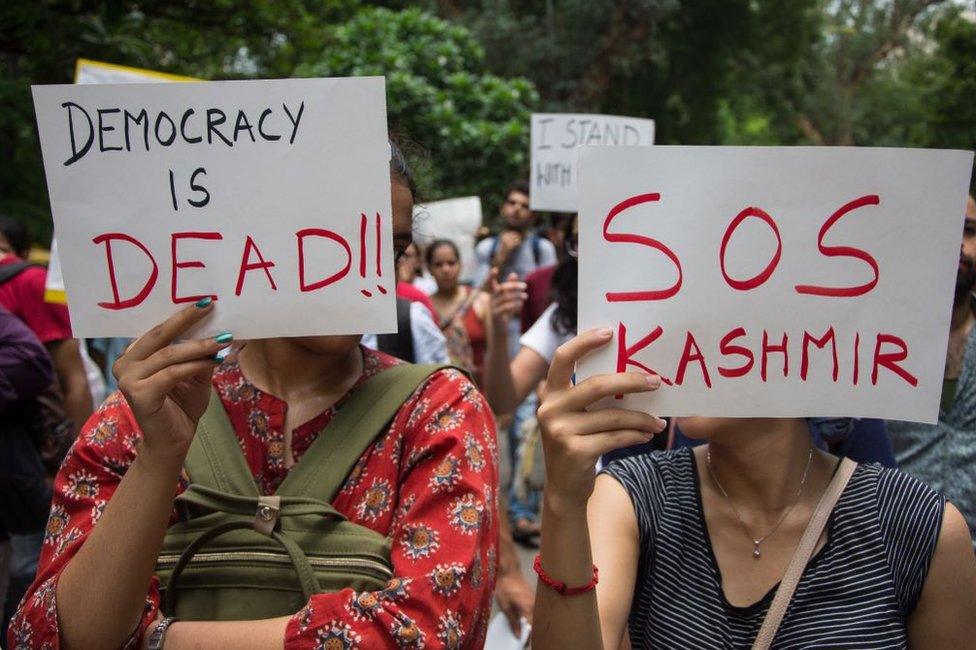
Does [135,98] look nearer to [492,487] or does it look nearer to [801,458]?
[492,487]

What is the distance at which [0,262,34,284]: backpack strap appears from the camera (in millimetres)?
4008

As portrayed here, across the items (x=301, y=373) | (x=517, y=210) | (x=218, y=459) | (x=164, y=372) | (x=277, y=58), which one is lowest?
(x=517, y=210)

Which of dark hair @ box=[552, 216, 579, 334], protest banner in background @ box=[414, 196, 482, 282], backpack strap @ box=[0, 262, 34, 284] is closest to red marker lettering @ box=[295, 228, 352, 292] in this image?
dark hair @ box=[552, 216, 579, 334]

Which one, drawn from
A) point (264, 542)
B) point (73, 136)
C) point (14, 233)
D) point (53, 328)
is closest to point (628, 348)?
point (264, 542)

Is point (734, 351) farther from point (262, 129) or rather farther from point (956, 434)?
point (956, 434)

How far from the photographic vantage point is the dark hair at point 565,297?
11.7 ft

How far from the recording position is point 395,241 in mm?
1923

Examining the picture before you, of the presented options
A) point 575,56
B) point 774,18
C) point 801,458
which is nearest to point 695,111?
point 774,18

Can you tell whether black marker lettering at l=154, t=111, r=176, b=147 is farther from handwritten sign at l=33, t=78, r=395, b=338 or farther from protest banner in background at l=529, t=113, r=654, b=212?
protest banner in background at l=529, t=113, r=654, b=212

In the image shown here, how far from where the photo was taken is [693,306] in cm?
154

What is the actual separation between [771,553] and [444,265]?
439cm

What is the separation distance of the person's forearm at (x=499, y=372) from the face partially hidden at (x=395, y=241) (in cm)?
160

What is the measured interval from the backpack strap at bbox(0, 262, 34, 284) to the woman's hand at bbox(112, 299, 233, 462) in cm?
280

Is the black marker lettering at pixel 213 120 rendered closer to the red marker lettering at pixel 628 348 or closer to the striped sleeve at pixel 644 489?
the red marker lettering at pixel 628 348
